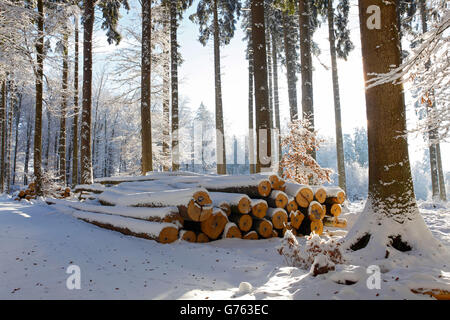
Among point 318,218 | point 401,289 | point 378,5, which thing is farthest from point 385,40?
point 318,218

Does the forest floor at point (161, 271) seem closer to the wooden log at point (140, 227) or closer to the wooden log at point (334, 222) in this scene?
the wooden log at point (140, 227)

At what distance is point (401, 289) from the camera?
2535 mm

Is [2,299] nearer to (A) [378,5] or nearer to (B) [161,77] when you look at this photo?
(A) [378,5]

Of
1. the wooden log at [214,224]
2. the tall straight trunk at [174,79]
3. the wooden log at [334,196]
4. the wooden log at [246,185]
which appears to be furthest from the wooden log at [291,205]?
the tall straight trunk at [174,79]

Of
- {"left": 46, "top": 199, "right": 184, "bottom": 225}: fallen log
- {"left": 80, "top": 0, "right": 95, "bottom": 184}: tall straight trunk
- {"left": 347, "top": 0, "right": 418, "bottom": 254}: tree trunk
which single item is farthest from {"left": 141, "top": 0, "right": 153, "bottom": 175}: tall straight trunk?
{"left": 347, "top": 0, "right": 418, "bottom": 254}: tree trunk

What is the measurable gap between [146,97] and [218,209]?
7.03 m

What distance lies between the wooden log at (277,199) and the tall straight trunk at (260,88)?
2.08 m

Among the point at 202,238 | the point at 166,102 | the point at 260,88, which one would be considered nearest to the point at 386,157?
the point at 202,238

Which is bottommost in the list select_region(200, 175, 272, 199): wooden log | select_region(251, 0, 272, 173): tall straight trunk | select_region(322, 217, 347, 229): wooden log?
select_region(322, 217, 347, 229): wooden log

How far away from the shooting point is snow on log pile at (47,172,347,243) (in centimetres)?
491

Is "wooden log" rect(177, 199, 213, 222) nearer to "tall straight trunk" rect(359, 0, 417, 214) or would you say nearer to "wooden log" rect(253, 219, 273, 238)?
"wooden log" rect(253, 219, 273, 238)

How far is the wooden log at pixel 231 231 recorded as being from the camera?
5231 mm

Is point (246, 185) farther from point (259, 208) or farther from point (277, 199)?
point (277, 199)

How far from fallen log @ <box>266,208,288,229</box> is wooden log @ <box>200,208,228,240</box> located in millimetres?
1049
